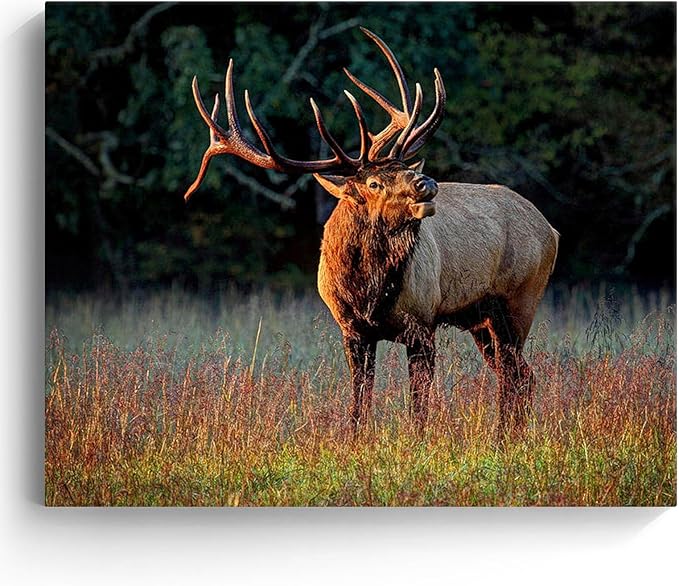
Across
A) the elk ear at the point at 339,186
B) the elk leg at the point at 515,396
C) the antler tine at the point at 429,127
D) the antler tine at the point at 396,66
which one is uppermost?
the antler tine at the point at 396,66

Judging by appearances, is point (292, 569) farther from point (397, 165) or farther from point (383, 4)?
point (383, 4)

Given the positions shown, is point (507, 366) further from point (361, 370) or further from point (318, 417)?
point (318, 417)

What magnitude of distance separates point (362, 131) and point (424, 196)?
34 cm

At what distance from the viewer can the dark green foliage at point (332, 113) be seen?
9.66m

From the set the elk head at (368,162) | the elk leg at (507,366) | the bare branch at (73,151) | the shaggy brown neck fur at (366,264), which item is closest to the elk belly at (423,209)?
the elk head at (368,162)

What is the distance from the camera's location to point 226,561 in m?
9.57

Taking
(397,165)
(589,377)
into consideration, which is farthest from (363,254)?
(589,377)

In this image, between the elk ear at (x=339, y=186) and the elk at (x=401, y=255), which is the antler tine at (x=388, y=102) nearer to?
the elk at (x=401, y=255)

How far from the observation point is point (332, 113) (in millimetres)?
10008

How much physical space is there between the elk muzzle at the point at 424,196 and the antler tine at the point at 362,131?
8.8 inches

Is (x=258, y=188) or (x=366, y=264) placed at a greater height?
(x=258, y=188)

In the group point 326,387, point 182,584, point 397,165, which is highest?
point 397,165

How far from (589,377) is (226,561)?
1.55m

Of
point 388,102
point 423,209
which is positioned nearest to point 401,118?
point 388,102
